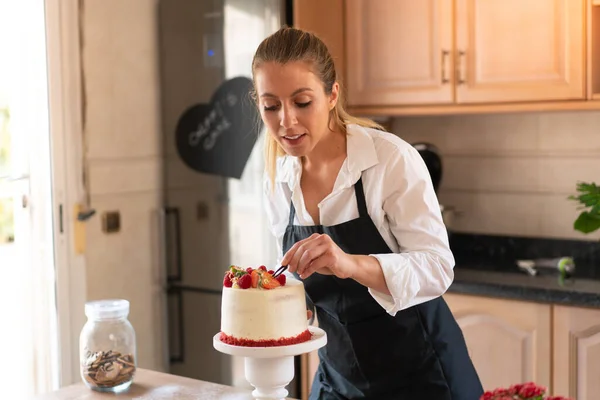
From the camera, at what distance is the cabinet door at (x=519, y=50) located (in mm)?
2623

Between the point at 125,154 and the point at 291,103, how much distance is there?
1399 millimetres

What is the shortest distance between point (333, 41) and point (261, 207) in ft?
2.26

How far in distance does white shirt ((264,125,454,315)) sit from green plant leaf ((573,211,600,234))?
1083 mm

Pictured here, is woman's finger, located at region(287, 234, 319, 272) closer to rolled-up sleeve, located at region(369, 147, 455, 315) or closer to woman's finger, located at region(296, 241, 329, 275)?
woman's finger, located at region(296, 241, 329, 275)

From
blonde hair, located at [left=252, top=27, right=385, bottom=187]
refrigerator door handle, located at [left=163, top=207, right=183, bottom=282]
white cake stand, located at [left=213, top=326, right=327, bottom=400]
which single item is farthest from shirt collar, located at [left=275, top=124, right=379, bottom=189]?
refrigerator door handle, located at [left=163, top=207, right=183, bottom=282]

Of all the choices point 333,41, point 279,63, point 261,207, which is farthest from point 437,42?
point 279,63

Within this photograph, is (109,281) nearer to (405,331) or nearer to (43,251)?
(43,251)

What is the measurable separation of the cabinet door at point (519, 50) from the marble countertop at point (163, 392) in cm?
153

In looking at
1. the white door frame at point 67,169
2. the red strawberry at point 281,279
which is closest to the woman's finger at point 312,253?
the red strawberry at point 281,279

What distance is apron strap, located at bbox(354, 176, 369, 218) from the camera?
173 cm

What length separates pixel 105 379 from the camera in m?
1.70

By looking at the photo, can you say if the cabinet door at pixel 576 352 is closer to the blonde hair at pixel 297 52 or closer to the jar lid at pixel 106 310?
the blonde hair at pixel 297 52

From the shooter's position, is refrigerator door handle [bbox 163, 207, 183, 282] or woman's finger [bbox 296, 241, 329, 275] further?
refrigerator door handle [bbox 163, 207, 183, 282]

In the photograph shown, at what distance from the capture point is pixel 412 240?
1.62m
